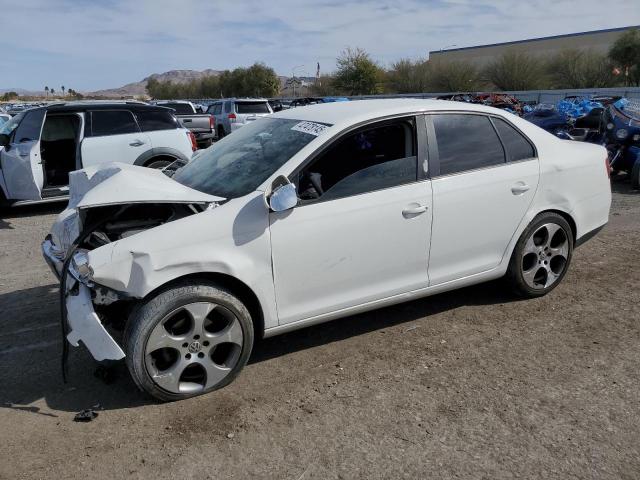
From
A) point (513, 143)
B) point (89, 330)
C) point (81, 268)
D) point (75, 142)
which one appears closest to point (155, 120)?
point (75, 142)

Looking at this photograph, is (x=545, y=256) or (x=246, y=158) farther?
(x=545, y=256)

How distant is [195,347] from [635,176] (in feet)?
31.9

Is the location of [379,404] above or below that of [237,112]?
below

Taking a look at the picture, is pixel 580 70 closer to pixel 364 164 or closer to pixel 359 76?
pixel 359 76

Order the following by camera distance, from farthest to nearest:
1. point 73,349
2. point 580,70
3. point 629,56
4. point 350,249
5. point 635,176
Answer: point 580,70
point 629,56
point 635,176
point 73,349
point 350,249

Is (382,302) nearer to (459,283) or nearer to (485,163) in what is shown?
(459,283)

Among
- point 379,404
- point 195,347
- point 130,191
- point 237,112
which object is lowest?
point 379,404

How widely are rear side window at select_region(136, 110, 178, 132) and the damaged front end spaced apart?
545 cm

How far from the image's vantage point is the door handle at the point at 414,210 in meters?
3.82

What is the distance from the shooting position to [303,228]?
3.49 metres

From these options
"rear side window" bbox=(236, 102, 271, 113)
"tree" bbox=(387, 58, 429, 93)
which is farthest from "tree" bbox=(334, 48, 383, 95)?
"rear side window" bbox=(236, 102, 271, 113)

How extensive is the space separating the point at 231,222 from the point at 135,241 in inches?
22.4

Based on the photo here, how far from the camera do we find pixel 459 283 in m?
4.27

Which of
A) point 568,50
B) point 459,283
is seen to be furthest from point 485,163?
point 568,50
